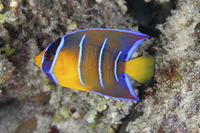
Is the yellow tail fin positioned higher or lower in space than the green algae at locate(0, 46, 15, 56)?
higher

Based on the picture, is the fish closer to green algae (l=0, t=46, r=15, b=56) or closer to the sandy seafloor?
the sandy seafloor

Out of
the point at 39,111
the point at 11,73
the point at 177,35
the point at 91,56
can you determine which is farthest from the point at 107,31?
the point at 39,111

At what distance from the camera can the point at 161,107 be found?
6.75 ft

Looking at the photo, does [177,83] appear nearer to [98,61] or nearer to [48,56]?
[98,61]

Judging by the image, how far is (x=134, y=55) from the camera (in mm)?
2297

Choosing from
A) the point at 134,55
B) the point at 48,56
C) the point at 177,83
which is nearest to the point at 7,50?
the point at 48,56

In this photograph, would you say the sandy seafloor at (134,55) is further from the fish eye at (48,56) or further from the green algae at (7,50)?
the fish eye at (48,56)

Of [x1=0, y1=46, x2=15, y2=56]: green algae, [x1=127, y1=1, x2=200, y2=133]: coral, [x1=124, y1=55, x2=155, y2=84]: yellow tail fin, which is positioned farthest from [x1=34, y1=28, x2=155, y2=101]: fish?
[x1=0, y1=46, x2=15, y2=56]: green algae

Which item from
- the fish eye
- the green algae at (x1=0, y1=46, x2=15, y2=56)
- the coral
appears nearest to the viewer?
the fish eye

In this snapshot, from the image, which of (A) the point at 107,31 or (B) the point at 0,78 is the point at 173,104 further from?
(B) the point at 0,78

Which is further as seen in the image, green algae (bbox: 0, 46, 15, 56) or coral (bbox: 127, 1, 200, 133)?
green algae (bbox: 0, 46, 15, 56)

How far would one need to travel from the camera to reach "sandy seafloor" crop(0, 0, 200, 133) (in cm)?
201

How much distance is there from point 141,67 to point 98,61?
1.47 ft

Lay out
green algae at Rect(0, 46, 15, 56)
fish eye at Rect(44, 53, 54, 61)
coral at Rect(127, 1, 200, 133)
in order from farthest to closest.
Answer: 1. green algae at Rect(0, 46, 15, 56)
2. coral at Rect(127, 1, 200, 133)
3. fish eye at Rect(44, 53, 54, 61)
